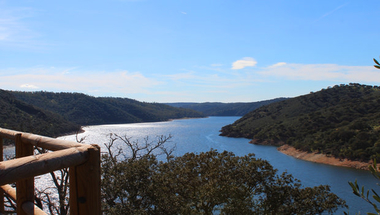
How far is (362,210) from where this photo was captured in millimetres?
23281

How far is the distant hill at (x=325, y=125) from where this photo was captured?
45.8 metres

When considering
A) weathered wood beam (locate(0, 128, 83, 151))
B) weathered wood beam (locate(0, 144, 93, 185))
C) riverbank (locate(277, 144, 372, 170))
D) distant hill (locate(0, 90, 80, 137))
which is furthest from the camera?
distant hill (locate(0, 90, 80, 137))

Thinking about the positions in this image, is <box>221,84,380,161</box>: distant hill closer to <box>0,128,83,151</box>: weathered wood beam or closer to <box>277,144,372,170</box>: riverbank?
<box>277,144,372,170</box>: riverbank

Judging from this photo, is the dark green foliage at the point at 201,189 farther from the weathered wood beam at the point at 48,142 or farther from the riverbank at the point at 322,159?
the riverbank at the point at 322,159

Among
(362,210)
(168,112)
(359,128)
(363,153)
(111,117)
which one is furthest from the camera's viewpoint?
(168,112)

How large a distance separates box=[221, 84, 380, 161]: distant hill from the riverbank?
0.92m

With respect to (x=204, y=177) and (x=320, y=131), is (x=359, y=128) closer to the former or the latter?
(x=320, y=131)

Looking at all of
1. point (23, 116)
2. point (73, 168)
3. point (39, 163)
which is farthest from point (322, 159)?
point (23, 116)

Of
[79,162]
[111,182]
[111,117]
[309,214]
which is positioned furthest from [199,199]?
[111,117]

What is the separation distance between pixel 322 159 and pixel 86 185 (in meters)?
50.3

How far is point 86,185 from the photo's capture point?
1.57m

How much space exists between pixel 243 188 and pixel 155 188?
13.5 ft

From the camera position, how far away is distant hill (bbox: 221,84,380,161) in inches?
1804

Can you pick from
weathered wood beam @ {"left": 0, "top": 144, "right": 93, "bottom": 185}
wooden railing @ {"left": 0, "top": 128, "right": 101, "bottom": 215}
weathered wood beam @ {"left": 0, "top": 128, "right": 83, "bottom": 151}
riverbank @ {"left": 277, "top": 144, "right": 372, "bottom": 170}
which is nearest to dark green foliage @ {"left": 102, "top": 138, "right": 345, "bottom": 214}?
weathered wood beam @ {"left": 0, "top": 128, "right": 83, "bottom": 151}
